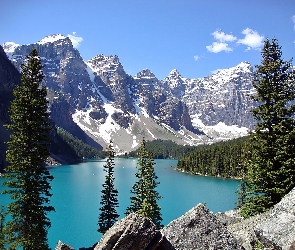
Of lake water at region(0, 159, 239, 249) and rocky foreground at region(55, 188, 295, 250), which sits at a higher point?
rocky foreground at region(55, 188, 295, 250)

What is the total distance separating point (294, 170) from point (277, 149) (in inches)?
84.5

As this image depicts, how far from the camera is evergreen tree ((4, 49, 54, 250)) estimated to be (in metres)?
24.0

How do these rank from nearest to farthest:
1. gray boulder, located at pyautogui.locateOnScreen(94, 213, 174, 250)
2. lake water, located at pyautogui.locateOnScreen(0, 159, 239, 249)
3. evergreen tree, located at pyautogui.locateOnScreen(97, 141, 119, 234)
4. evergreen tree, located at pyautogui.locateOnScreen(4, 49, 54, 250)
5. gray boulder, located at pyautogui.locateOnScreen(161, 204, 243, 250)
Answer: gray boulder, located at pyautogui.locateOnScreen(94, 213, 174, 250) → gray boulder, located at pyautogui.locateOnScreen(161, 204, 243, 250) → evergreen tree, located at pyautogui.locateOnScreen(4, 49, 54, 250) → evergreen tree, located at pyautogui.locateOnScreen(97, 141, 119, 234) → lake water, located at pyautogui.locateOnScreen(0, 159, 239, 249)

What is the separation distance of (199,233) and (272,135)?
1501 centimetres

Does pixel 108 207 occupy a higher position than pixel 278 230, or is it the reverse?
pixel 278 230

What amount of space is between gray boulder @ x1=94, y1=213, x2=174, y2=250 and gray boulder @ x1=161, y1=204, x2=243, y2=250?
6.09 feet

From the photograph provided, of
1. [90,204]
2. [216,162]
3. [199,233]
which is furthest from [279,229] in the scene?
[216,162]

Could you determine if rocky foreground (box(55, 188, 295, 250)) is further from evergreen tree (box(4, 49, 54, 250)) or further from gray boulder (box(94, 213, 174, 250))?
evergreen tree (box(4, 49, 54, 250))

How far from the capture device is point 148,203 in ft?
140

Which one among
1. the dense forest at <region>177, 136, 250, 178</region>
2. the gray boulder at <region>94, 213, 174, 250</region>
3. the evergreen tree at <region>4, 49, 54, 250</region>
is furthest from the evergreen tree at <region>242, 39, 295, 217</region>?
the dense forest at <region>177, 136, 250, 178</region>

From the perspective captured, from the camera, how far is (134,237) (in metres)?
9.78

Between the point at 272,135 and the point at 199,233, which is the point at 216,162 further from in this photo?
the point at 199,233

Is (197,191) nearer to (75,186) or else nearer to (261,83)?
(75,186)

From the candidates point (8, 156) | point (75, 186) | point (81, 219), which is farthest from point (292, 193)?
point (75, 186)
